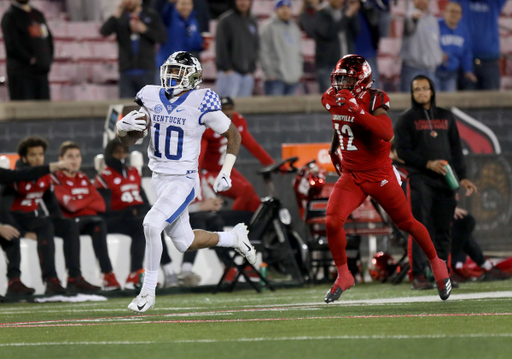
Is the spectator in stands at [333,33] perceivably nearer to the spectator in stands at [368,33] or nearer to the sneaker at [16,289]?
the spectator in stands at [368,33]

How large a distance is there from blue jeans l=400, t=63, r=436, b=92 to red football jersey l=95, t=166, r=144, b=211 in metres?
5.14

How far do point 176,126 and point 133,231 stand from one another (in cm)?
318

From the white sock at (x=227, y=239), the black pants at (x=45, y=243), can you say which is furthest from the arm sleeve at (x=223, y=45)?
the white sock at (x=227, y=239)

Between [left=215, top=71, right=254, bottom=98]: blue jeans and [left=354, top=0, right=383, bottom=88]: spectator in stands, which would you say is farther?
[left=354, top=0, right=383, bottom=88]: spectator in stands

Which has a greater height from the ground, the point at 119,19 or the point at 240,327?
the point at 119,19

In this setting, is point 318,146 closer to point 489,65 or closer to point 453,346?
point 489,65

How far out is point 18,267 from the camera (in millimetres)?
8570

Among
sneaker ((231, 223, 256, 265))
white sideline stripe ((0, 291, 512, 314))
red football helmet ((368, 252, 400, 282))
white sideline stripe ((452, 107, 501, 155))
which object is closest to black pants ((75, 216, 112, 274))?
white sideline stripe ((0, 291, 512, 314))

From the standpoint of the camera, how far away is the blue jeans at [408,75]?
13.0 m

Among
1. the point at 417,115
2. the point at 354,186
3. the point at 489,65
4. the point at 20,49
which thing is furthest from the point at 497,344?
the point at 489,65

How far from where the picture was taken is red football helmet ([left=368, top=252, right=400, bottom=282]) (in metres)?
9.55

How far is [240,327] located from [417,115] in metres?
3.80

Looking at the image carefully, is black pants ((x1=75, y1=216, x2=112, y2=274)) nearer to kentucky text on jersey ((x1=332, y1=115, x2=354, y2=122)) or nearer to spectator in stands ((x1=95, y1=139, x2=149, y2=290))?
spectator in stands ((x1=95, y1=139, x2=149, y2=290))

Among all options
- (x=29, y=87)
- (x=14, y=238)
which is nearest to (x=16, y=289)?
(x=14, y=238)
